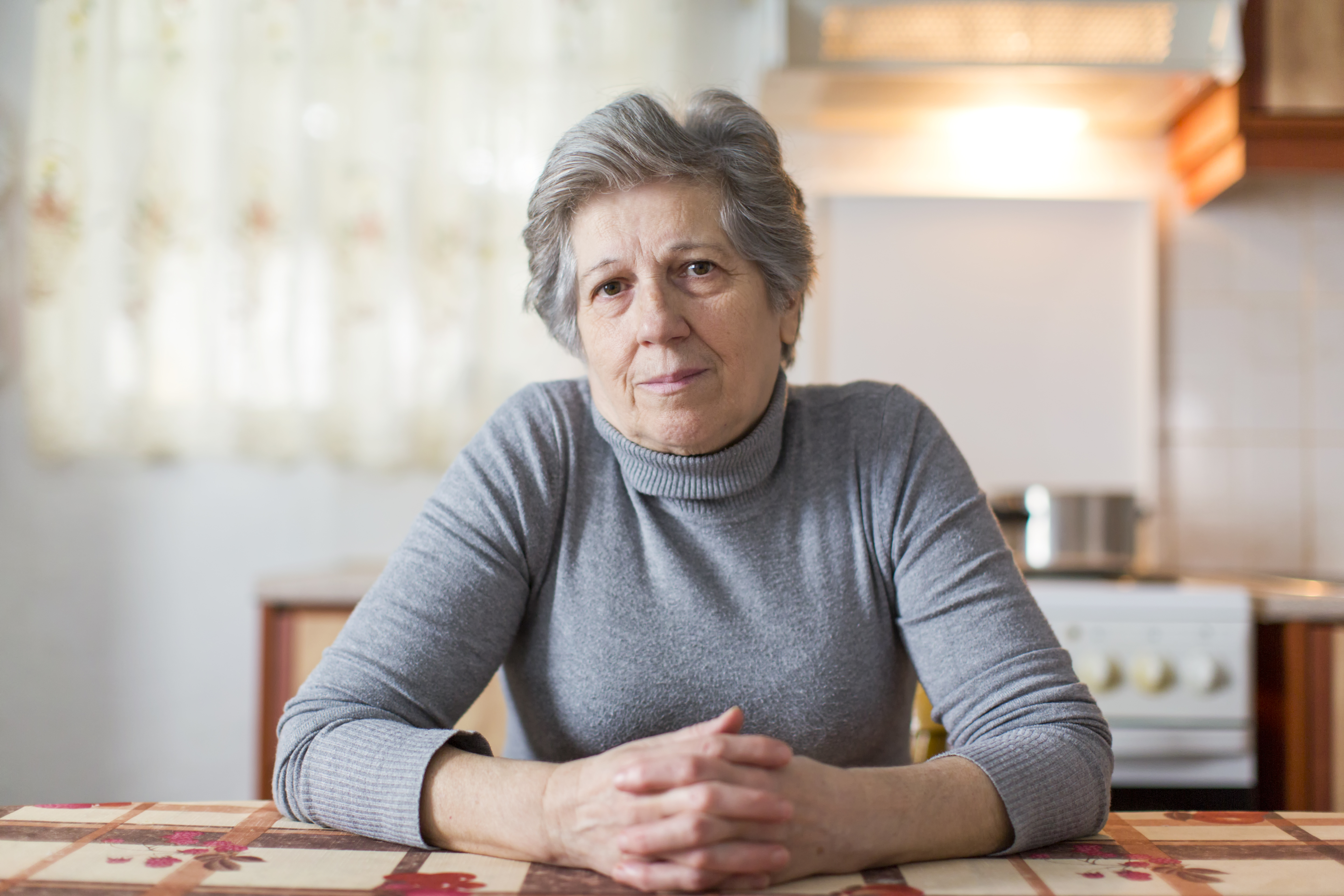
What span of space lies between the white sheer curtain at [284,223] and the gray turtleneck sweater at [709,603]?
118cm

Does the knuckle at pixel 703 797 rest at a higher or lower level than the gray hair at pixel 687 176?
lower

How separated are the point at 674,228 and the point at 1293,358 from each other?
1.78 meters

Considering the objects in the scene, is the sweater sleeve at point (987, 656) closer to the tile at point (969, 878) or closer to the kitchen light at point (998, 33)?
the tile at point (969, 878)

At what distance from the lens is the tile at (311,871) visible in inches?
24.9

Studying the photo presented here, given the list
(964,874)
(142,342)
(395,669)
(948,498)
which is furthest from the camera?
(142,342)

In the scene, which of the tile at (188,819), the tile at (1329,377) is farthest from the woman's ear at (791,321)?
the tile at (1329,377)

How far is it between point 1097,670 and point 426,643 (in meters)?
1.15

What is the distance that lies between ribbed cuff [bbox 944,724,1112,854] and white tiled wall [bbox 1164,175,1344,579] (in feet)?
5.04

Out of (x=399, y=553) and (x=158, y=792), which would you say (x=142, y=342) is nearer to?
(x=158, y=792)

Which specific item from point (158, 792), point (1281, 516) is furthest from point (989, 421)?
point (158, 792)

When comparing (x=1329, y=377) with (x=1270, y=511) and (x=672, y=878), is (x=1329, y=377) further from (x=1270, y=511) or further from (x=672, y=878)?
(x=672, y=878)

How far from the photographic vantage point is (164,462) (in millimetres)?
2164

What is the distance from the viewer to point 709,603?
97 centimetres

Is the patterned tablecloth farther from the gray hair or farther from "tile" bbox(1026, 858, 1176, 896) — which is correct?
the gray hair
